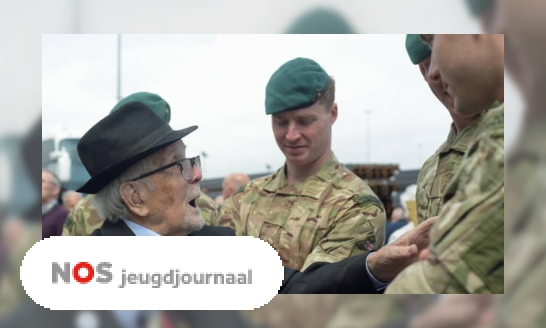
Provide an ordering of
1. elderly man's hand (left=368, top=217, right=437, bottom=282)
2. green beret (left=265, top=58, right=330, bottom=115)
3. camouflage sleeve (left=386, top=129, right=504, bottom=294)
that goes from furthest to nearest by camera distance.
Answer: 1. green beret (left=265, top=58, right=330, bottom=115)
2. elderly man's hand (left=368, top=217, right=437, bottom=282)
3. camouflage sleeve (left=386, top=129, right=504, bottom=294)

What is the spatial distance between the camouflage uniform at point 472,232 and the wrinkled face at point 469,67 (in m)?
0.09

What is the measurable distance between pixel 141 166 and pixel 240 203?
49 centimetres

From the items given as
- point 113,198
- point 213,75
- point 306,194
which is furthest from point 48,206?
point 306,194

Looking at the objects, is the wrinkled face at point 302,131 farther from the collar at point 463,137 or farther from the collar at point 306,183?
the collar at point 463,137

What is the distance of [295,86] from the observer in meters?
3.73

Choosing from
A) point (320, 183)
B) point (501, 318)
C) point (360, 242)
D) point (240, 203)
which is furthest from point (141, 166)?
point (501, 318)

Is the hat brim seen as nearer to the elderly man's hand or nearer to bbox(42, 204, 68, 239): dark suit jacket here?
bbox(42, 204, 68, 239): dark suit jacket

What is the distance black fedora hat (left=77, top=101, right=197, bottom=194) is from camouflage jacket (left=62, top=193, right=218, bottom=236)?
0.07 metres

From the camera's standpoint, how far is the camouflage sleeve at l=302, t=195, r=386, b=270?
3703 millimetres

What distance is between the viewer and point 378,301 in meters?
3.79

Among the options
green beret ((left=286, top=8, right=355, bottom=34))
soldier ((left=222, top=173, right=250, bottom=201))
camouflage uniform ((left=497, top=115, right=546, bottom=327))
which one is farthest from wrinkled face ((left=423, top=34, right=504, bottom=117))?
soldier ((left=222, top=173, right=250, bottom=201))

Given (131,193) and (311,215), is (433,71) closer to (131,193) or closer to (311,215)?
(311,215)

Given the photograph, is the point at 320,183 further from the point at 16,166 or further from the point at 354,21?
the point at 16,166

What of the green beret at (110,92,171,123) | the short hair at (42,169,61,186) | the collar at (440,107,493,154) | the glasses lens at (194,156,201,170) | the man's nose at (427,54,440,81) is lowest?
the short hair at (42,169,61,186)
